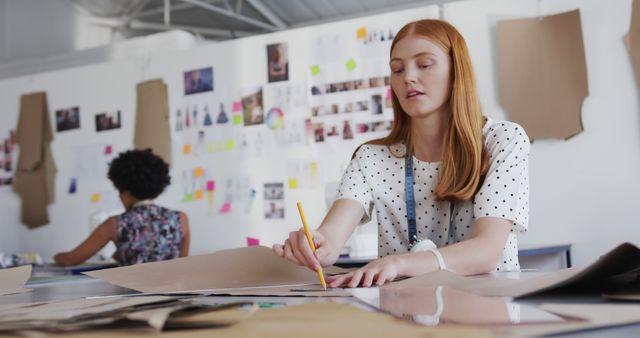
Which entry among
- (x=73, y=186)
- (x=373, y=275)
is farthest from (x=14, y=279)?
(x=73, y=186)

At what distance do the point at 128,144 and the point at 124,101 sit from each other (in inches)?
9.7

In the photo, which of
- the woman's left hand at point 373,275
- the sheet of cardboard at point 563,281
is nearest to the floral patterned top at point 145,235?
the woman's left hand at point 373,275

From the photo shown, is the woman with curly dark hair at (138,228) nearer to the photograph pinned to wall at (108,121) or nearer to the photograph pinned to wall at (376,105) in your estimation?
the photograph pinned to wall at (108,121)

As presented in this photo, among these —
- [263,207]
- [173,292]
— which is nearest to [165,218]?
[263,207]

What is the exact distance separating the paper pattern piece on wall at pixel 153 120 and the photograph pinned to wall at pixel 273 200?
63 centimetres

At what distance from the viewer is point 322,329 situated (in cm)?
46

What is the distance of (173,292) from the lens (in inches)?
34.7

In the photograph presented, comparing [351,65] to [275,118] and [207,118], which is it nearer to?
[275,118]

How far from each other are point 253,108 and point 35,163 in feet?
4.86

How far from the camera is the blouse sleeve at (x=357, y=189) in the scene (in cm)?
145

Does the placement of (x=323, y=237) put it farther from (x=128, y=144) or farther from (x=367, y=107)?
(x=128, y=144)

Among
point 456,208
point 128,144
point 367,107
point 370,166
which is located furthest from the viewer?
point 128,144

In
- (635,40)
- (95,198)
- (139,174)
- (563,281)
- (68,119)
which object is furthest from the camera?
(68,119)

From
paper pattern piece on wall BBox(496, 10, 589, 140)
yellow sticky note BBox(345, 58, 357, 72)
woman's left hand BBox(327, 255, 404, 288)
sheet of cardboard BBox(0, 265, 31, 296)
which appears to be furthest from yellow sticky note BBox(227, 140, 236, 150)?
woman's left hand BBox(327, 255, 404, 288)
